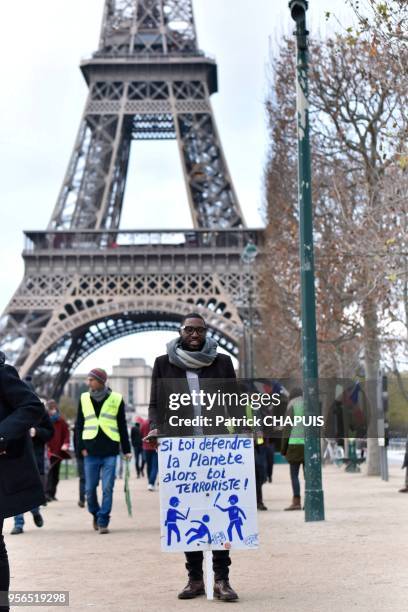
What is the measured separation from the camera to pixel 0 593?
6039mm

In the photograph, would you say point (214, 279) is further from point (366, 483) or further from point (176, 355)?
point (176, 355)

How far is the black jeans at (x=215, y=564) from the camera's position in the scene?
767cm

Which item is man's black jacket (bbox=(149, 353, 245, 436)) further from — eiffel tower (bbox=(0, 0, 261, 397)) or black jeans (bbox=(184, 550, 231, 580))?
eiffel tower (bbox=(0, 0, 261, 397))

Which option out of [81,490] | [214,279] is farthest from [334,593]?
[214,279]

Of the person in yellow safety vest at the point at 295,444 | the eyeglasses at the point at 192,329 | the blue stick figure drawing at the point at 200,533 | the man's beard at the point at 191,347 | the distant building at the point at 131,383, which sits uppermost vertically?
the distant building at the point at 131,383

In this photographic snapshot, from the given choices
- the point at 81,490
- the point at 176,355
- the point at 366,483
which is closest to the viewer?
the point at 176,355

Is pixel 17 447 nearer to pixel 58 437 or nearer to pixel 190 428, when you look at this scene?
pixel 190 428

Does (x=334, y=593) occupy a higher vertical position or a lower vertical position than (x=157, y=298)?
lower

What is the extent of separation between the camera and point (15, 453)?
20.6 feet

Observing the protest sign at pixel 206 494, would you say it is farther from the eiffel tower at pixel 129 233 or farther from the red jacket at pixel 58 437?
the eiffel tower at pixel 129 233

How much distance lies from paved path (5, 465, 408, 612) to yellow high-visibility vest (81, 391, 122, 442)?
1.18 metres

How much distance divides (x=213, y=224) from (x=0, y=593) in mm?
55448

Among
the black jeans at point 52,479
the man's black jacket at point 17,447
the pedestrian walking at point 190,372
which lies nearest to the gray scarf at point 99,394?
the pedestrian walking at point 190,372

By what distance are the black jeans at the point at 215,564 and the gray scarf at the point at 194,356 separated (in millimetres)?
1326
